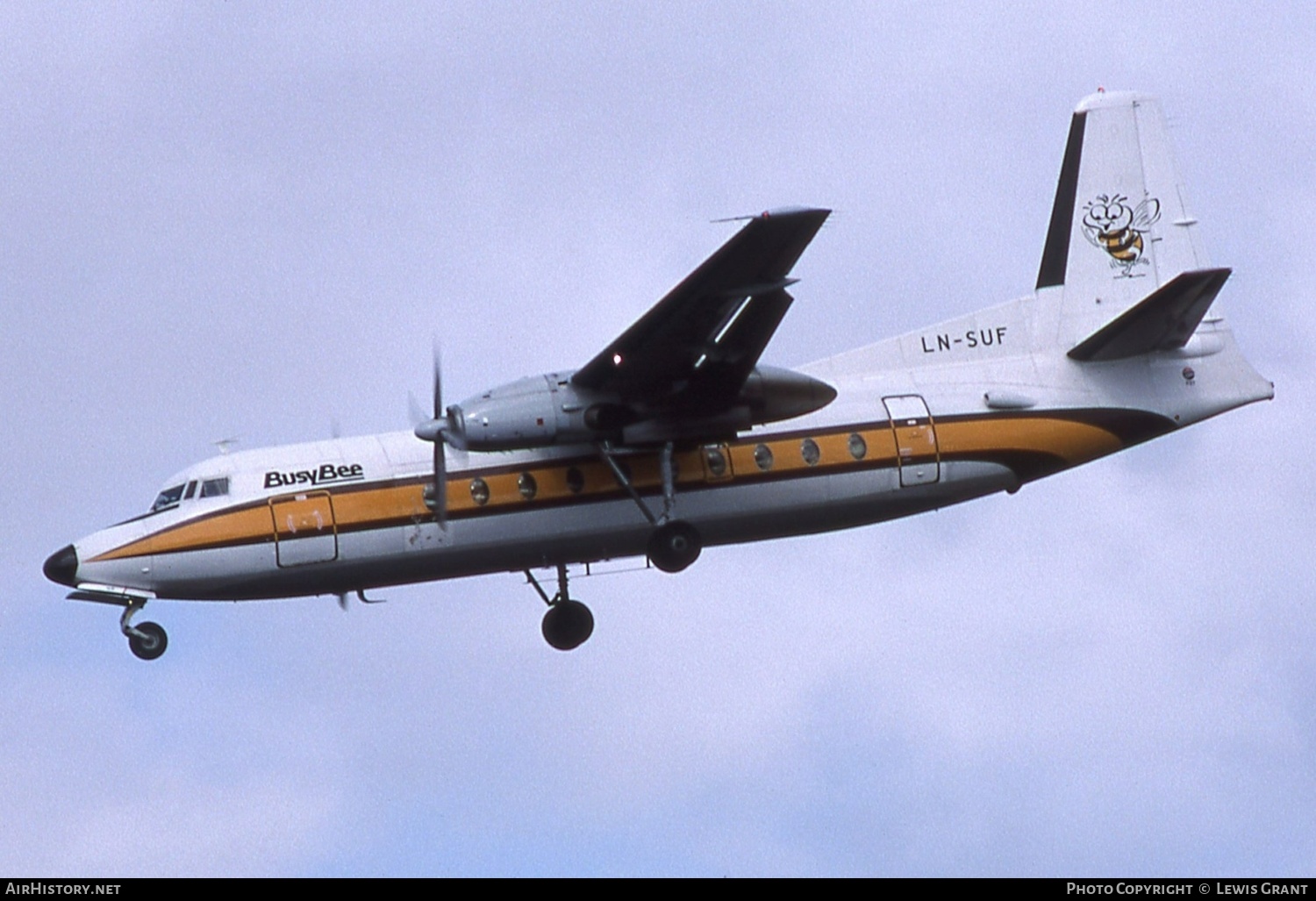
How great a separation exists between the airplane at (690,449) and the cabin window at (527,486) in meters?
0.02

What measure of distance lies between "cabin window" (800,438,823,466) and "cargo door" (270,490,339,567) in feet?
20.3

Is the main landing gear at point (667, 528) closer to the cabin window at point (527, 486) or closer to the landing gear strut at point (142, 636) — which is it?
the cabin window at point (527, 486)

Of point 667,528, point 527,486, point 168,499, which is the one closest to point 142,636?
point 168,499

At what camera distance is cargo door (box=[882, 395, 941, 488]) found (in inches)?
1123

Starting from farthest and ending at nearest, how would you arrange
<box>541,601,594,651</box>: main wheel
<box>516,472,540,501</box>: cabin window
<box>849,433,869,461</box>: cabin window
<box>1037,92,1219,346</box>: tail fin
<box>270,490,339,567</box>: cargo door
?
1. <box>1037,92,1219,346</box>: tail fin
2. <box>541,601,594,651</box>: main wheel
3. <box>849,433,869,461</box>: cabin window
4. <box>516,472,540,501</box>: cabin window
5. <box>270,490,339,567</box>: cargo door

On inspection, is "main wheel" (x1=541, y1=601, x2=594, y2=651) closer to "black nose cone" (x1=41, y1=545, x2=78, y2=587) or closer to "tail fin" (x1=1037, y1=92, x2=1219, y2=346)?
"black nose cone" (x1=41, y1=545, x2=78, y2=587)

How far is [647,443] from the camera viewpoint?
2720 centimetres

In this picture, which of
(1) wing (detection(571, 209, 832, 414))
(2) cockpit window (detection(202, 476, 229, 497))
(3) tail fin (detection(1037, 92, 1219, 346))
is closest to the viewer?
(1) wing (detection(571, 209, 832, 414))

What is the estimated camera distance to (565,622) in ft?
97.6

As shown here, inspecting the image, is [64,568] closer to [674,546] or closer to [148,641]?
[148,641]

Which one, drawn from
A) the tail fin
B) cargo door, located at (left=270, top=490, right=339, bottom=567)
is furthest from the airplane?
the tail fin

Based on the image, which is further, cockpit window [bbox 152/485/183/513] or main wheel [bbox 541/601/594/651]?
main wheel [bbox 541/601/594/651]

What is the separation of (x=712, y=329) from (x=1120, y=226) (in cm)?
830
